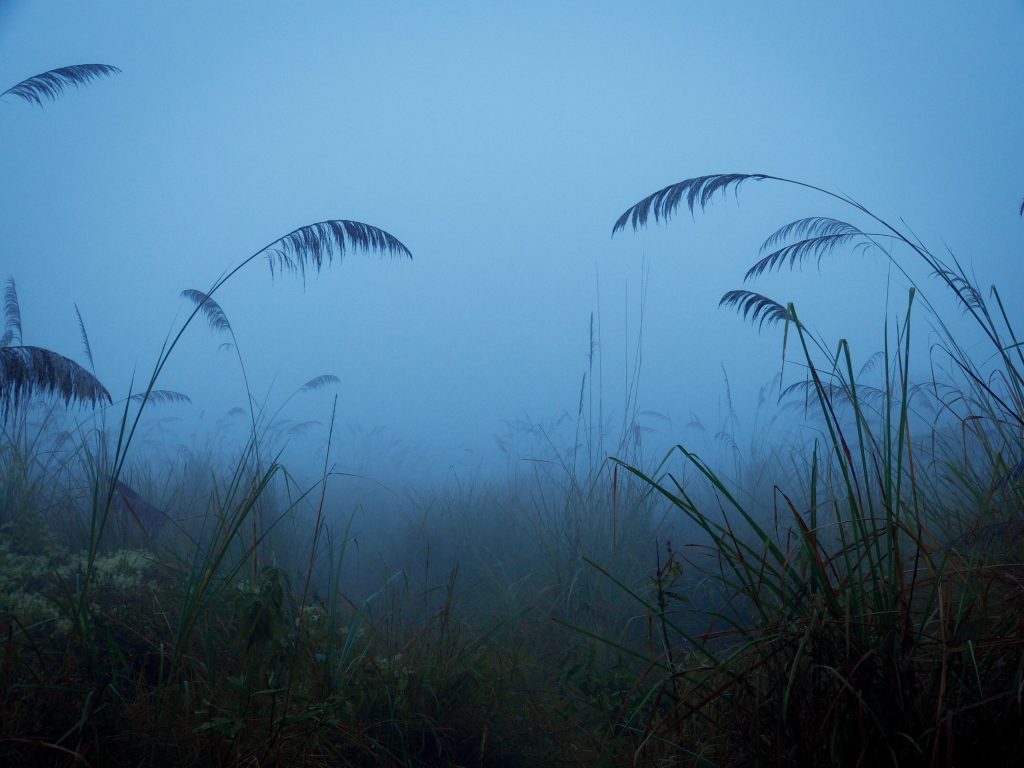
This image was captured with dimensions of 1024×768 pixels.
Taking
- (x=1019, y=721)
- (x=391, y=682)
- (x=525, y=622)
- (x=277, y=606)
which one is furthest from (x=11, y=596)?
(x=1019, y=721)

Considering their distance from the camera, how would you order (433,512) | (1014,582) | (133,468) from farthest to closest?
(433,512) → (133,468) → (1014,582)

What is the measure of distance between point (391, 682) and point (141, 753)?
66cm

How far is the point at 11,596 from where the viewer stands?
6.64ft

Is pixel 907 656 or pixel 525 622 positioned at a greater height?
pixel 907 656

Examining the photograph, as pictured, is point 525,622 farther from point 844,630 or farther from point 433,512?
point 433,512

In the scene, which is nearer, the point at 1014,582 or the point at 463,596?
the point at 1014,582

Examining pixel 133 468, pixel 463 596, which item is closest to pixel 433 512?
pixel 463 596

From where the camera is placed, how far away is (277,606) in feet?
5.00

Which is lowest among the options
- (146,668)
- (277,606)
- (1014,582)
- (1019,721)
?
(146,668)

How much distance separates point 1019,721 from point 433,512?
4.39 meters

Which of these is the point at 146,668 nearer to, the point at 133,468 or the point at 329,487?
the point at 133,468

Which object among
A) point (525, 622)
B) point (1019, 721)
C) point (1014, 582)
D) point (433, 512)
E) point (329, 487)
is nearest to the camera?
point (1019, 721)

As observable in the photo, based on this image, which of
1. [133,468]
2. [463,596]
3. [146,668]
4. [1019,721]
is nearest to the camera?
[1019,721]

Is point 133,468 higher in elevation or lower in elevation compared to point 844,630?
lower
